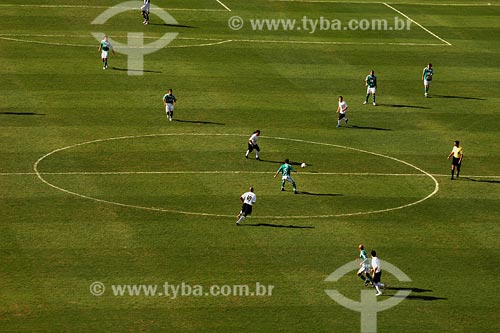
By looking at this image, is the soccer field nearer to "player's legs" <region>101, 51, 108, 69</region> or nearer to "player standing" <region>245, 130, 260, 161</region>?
"player standing" <region>245, 130, 260, 161</region>

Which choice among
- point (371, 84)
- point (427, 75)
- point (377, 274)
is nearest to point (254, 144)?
point (371, 84)

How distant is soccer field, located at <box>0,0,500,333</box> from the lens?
43.8 m

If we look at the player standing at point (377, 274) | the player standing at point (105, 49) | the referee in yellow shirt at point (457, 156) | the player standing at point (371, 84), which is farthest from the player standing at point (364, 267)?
the player standing at point (105, 49)

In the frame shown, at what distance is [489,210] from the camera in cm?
5444

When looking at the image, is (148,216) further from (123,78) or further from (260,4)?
(260,4)

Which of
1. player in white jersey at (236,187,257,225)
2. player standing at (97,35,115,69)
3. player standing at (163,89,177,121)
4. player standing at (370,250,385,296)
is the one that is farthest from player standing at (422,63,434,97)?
player standing at (370,250,385,296)

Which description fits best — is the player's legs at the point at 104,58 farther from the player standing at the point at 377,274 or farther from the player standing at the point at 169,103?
the player standing at the point at 377,274

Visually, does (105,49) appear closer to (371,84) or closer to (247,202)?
(371,84)

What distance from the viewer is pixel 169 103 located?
6650 cm

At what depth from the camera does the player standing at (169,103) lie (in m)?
66.1

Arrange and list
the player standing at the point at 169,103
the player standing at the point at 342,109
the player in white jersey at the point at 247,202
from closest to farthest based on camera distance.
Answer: the player in white jersey at the point at 247,202 < the player standing at the point at 169,103 < the player standing at the point at 342,109

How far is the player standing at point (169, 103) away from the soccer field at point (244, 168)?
0.69 meters

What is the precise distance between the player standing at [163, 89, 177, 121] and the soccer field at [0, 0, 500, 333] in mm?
690

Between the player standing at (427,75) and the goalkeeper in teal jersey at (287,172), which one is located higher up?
the player standing at (427,75)
